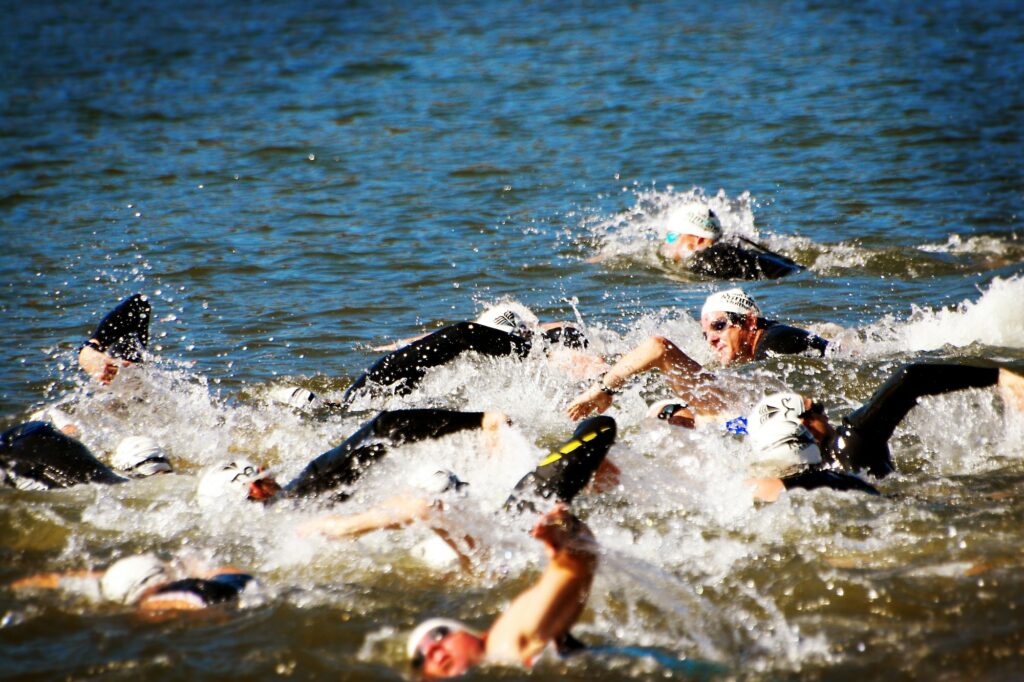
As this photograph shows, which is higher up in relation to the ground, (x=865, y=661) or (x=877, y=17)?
(x=877, y=17)

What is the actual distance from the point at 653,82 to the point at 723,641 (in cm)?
1918

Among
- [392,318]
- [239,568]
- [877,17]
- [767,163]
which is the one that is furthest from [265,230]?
[877,17]

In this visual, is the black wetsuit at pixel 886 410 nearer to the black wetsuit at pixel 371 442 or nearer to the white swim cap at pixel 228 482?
the black wetsuit at pixel 371 442

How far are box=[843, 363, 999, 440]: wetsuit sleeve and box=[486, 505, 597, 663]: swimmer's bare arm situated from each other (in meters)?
2.87

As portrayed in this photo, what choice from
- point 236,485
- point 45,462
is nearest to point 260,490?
point 236,485

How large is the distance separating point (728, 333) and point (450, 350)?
2.29 meters

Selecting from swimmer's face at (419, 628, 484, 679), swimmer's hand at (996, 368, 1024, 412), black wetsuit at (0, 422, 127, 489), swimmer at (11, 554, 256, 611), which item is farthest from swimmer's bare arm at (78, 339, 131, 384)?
swimmer's hand at (996, 368, 1024, 412)

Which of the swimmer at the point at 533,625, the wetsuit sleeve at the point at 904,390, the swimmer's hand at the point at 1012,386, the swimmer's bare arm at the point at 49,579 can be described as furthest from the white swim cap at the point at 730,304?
the swimmer's bare arm at the point at 49,579

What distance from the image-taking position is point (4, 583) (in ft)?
23.2

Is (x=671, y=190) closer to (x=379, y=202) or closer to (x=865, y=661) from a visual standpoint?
(x=379, y=202)

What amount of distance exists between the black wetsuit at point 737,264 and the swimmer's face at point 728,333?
376 cm

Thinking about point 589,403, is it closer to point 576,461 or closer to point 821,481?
point 821,481

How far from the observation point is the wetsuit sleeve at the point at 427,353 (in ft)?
32.0

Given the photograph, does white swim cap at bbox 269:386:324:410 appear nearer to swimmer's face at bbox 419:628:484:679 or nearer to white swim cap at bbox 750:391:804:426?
white swim cap at bbox 750:391:804:426
